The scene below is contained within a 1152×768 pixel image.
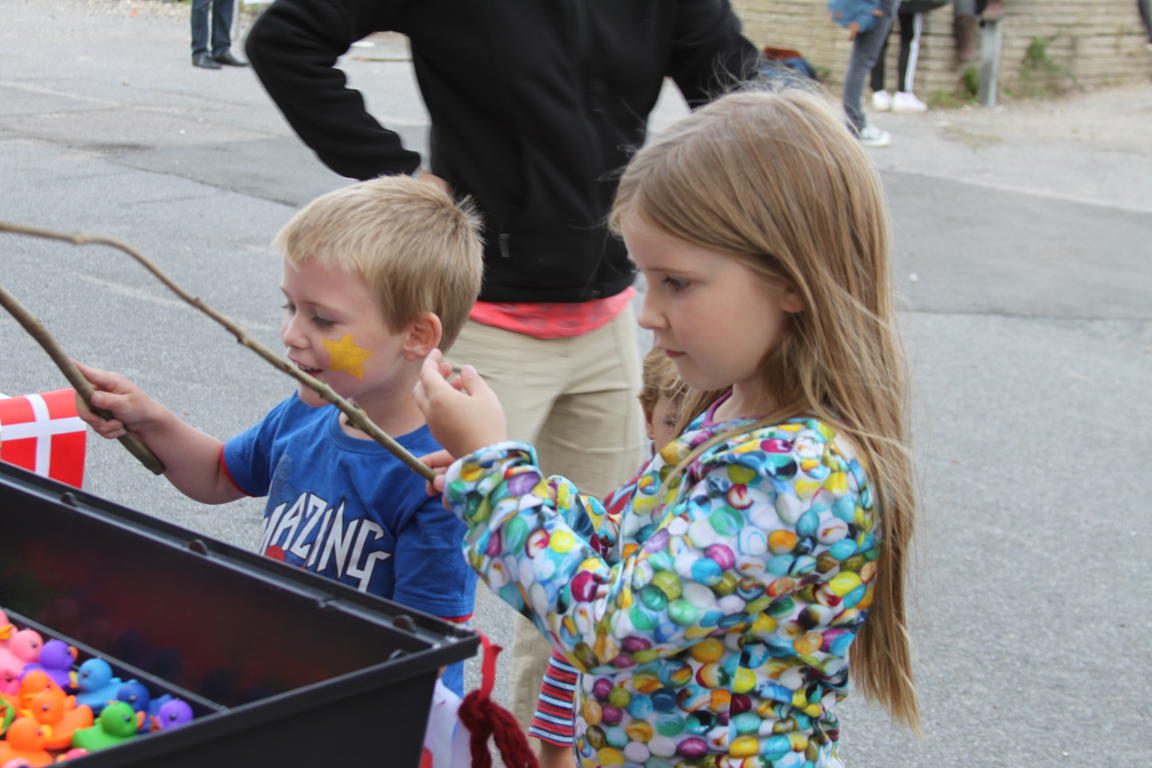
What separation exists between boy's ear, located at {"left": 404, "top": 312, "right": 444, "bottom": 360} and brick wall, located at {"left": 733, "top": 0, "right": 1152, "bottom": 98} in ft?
37.7

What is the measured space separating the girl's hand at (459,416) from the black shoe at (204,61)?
473 inches

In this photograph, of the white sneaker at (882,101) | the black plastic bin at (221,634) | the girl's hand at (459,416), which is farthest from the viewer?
Answer: the white sneaker at (882,101)

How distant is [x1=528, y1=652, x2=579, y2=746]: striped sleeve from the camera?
→ 7.09ft

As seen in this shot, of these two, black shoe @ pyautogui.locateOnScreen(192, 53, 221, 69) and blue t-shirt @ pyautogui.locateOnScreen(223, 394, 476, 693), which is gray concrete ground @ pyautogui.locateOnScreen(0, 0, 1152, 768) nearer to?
black shoe @ pyautogui.locateOnScreen(192, 53, 221, 69)

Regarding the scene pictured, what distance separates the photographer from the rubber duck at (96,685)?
133 cm

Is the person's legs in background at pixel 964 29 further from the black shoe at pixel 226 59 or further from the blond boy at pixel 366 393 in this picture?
the blond boy at pixel 366 393

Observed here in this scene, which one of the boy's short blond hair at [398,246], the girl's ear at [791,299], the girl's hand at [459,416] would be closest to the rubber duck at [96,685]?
the girl's hand at [459,416]

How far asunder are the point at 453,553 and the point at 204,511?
7.44 feet

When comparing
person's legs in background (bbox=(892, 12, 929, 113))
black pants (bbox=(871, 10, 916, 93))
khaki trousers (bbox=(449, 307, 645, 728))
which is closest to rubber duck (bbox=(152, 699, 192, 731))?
khaki trousers (bbox=(449, 307, 645, 728))

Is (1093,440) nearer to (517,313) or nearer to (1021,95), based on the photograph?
(517,313)

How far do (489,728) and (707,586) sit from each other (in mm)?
265

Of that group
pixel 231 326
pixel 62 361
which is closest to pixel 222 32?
pixel 62 361

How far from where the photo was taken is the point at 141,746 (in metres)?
0.99

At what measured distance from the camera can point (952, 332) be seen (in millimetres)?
6672
